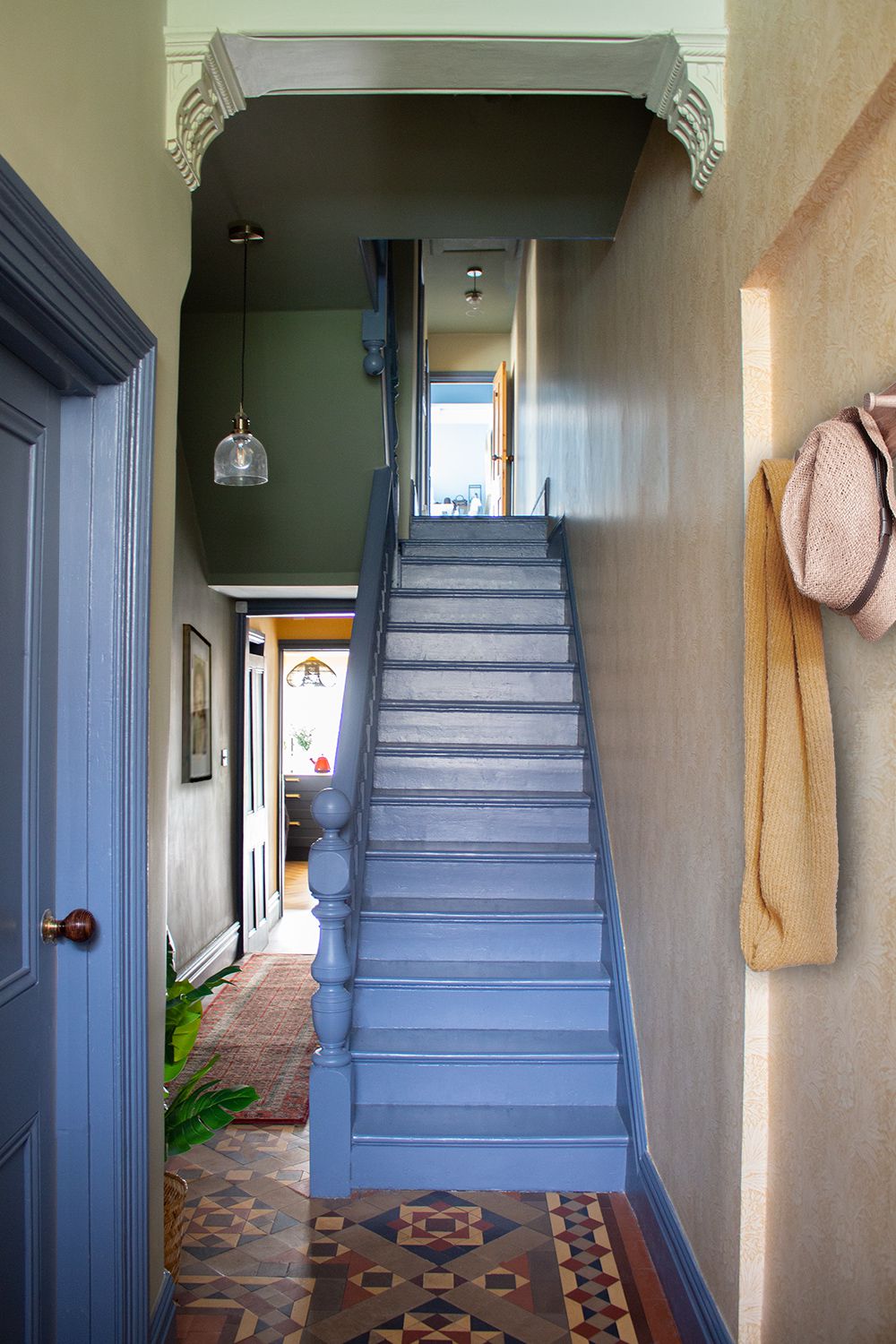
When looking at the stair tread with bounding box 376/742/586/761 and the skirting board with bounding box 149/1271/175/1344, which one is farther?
the stair tread with bounding box 376/742/586/761

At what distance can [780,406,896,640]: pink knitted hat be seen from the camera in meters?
1.23

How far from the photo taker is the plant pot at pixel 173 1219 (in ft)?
7.35

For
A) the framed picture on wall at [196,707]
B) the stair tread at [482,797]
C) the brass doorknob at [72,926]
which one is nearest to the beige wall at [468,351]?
the framed picture on wall at [196,707]

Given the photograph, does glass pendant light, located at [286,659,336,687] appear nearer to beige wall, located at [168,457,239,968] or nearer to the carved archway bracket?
beige wall, located at [168,457,239,968]

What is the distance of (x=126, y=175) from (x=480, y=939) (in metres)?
2.42

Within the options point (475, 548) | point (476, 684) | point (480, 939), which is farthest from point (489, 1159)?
point (475, 548)

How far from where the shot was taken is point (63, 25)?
1.42m

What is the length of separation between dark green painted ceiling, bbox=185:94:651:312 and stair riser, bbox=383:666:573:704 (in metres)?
1.74

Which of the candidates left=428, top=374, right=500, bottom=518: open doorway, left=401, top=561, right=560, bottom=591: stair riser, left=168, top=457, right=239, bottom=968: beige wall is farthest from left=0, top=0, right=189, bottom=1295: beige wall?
left=428, top=374, right=500, bottom=518: open doorway

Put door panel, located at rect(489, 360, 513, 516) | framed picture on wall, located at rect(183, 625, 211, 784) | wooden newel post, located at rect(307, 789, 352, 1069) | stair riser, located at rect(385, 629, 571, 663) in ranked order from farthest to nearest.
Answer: door panel, located at rect(489, 360, 513, 516) < framed picture on wall, located at rect(183, 625, 211, 784) < stair riser, located at rect(385, 629, 571, 663) < wooden newel post, located at rect(307, 789, 352, 1069)

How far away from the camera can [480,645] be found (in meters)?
4.67

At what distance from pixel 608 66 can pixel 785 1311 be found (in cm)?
231

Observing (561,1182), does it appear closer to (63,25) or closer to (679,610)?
(679,610)

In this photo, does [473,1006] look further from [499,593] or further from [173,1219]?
[499,593]
